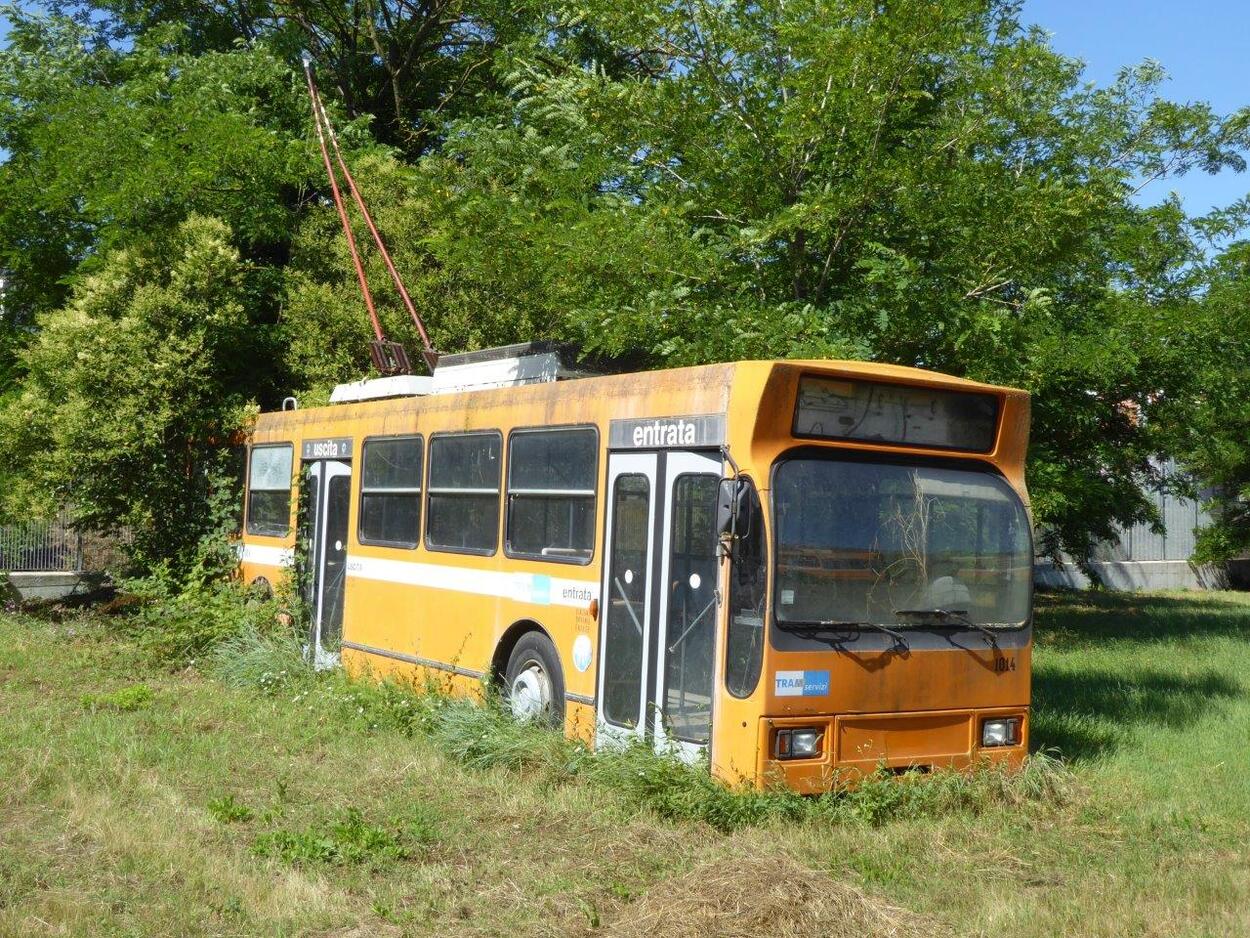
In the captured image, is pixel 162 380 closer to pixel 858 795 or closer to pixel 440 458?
pixel 440 458

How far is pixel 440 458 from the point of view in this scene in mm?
12117

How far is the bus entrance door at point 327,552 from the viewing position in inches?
553

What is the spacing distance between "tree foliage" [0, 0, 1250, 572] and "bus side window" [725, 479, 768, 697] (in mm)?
4359

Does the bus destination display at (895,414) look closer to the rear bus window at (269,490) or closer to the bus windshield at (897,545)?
the bus windshield at (897,545)

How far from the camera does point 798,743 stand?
8.09m

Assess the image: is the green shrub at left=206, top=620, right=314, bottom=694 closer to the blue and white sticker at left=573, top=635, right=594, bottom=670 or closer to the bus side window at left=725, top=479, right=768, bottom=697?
the blue and white sticker at left=573, top=635, right=594, bottom=670

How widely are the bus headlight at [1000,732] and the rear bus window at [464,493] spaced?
404 centimetres

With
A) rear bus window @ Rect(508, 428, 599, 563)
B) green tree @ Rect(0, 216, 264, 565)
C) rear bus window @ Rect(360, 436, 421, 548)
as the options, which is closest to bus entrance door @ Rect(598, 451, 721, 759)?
rear bus window @ Rect(508, 428, 599, 563)

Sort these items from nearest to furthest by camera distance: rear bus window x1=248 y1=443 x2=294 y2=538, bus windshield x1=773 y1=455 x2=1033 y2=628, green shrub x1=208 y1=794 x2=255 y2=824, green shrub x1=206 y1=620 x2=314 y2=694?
green shrub x1=208 y1=794 x2=255 y2=824 < bus windshield x1=773 y1=455 x2=1033 y2=628 < green shrub x1=206 y1=620 x2=314 y2=694 < rear bus window x1=248 y1=443 x2=294 y2=538

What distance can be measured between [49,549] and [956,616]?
66.3 feet

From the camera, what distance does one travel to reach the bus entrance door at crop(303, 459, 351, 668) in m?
14.0

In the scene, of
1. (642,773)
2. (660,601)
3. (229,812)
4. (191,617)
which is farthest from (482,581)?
(191,617)

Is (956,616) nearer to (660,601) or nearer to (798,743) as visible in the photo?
(798,743)

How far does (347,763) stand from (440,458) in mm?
3256
